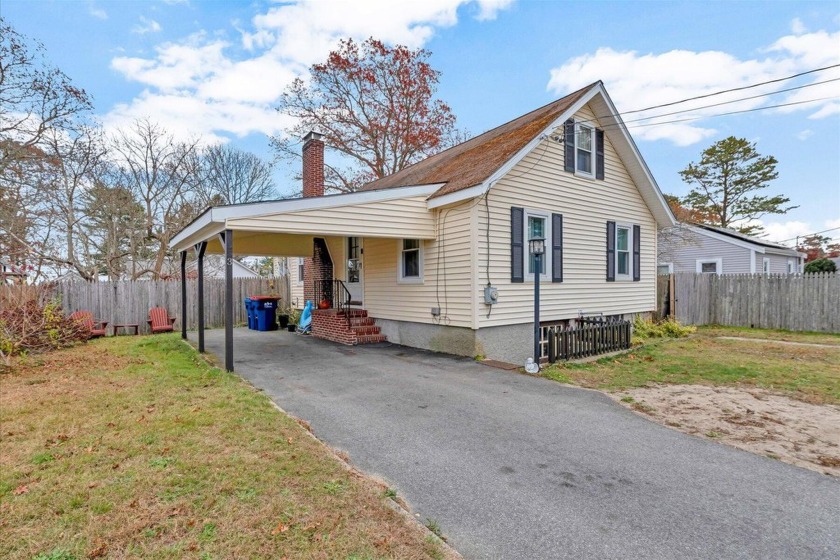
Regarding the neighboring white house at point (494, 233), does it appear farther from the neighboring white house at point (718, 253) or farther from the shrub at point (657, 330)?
the neighboring white house at point (718, 253)

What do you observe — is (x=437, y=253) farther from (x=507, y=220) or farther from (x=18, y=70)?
(x=18, y=70)

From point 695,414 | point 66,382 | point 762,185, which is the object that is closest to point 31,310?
point 66,382

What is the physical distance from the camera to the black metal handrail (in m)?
12.8

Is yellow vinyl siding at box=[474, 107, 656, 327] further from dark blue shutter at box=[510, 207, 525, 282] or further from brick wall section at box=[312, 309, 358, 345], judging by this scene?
brick wall section at box=[312, 309, 358, 345]

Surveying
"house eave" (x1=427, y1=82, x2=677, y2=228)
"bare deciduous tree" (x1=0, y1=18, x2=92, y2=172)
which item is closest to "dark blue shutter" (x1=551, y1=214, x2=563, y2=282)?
"house eave" (x1=427, y1=82, x2=677, y2=228)

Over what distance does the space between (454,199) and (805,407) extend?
20.9 feet

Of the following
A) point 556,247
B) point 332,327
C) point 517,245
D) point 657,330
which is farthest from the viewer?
point 657,330

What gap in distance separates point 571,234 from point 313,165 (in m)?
8.73

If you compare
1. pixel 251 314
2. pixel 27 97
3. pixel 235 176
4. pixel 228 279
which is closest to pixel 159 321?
pixel 251 314

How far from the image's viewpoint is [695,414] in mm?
5203

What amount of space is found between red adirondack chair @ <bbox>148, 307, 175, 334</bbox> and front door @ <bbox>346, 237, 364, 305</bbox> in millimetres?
6126

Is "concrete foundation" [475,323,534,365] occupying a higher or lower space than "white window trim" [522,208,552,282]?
lower

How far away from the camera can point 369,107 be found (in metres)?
22.0

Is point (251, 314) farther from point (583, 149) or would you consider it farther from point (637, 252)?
point (637, 252)
